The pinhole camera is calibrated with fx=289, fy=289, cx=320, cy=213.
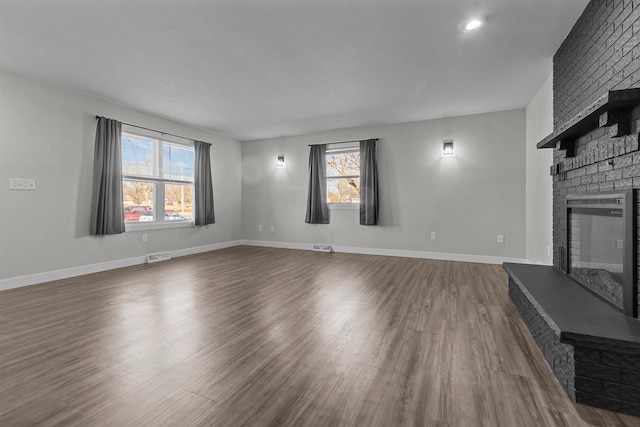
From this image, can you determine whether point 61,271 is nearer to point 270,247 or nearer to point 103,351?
point 103,351

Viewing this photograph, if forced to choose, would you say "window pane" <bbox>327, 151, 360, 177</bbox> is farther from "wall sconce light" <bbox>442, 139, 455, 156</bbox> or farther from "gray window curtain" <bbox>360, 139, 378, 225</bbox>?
"wall sconce light" <bbox>442, 139, 455, 156</bbox>

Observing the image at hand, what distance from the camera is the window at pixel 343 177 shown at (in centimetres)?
580

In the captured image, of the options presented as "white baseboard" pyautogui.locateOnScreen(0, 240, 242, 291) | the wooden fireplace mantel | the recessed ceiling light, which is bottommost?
"white baseboard" pyautogui.locateOnScreen(0, 240, 242, 291)

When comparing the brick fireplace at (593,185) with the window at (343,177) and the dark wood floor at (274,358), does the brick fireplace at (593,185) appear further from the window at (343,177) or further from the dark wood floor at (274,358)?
the window at (343,177)

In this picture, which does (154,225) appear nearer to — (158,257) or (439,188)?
(158,257)

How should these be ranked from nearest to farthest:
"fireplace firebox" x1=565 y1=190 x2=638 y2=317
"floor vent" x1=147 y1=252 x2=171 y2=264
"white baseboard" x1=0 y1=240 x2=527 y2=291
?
"fireplace firebox" x1=565 y1=190 x2=638 y2=317, "white baseboard" x1=0 y1=240 x2=527 y2=291, "floor vent" x1=147 y1=252 x2=171 y2=264

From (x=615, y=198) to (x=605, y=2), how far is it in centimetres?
136

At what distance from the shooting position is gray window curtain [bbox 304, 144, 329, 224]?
596 cm

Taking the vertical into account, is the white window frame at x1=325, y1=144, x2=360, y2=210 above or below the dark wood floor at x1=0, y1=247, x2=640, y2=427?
above

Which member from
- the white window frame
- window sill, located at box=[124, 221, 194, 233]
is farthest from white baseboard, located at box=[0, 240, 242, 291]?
the white window frame

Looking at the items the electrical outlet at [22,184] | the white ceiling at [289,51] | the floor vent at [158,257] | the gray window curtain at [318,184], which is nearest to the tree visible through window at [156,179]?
the floor vent at [158,257]

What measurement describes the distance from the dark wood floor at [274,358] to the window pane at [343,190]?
2.69 m

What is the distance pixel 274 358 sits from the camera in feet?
5.91

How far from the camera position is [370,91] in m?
3.87
